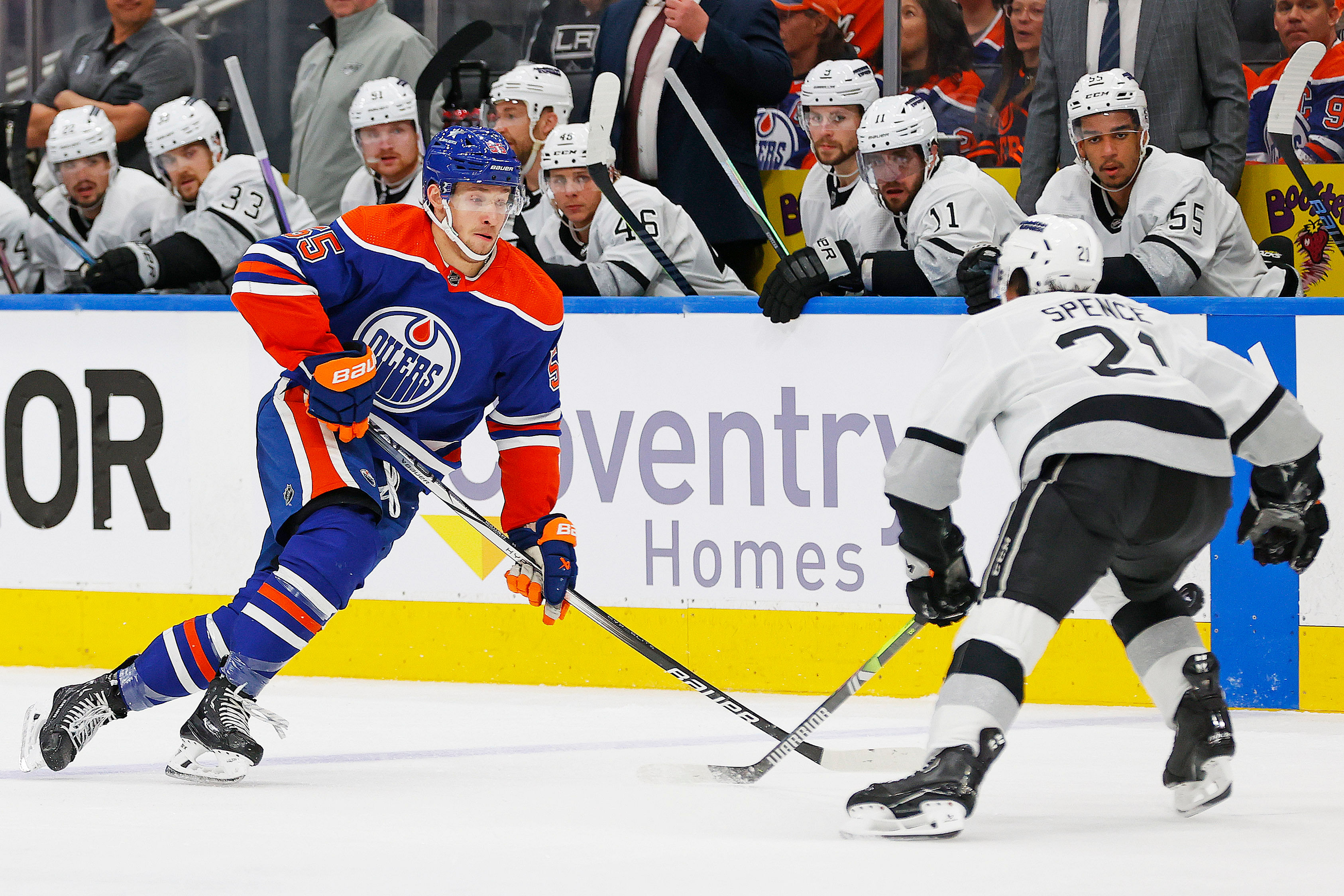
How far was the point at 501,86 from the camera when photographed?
199 inches

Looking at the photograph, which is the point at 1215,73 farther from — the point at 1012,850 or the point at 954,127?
the point at 1012,850

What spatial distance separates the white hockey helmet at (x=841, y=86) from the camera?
4699 millimetres

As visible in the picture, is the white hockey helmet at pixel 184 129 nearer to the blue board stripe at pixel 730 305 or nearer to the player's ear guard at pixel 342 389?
the blue board stripe at pixel 730 305

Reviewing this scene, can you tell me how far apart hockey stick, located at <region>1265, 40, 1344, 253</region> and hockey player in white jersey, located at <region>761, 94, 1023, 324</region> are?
706 mm

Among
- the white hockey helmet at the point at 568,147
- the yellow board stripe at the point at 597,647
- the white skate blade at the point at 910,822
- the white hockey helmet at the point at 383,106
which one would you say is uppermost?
the white hockey helmet at the point at 383,106

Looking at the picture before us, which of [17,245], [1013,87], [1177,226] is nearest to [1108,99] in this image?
[1177,226]

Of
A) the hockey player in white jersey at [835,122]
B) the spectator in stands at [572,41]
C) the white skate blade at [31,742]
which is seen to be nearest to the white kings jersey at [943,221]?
the hockey player in white jersey at [835,122]

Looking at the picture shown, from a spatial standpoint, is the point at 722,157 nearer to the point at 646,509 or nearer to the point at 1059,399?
→ the point at 646,509

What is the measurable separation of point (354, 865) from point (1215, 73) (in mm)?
3035

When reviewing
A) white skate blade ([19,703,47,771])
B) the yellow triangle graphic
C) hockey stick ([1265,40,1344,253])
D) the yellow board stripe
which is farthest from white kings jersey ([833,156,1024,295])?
white skate blade ([19,703,47,771])

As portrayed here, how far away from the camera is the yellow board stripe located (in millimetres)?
4074

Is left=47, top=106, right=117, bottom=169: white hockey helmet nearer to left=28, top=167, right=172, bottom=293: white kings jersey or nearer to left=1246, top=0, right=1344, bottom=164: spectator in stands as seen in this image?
left=28, top=167, right=172, bottom=293: white kings jersey

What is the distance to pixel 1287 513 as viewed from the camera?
301 centimetres

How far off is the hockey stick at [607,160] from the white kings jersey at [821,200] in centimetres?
43
